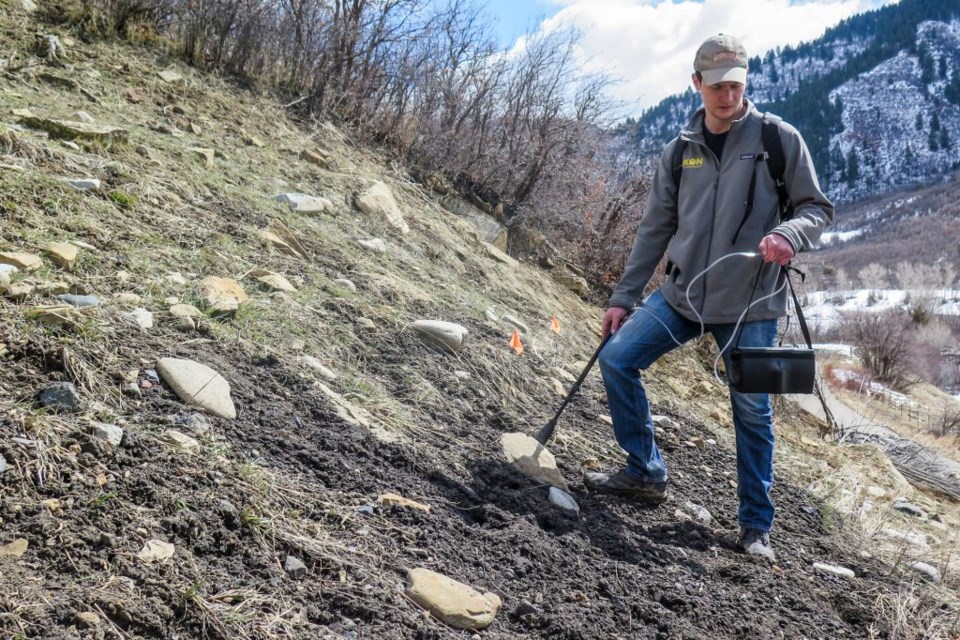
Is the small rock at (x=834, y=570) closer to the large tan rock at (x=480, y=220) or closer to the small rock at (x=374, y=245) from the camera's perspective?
the small rock at (x=374, y=245)

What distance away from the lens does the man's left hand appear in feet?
8.10

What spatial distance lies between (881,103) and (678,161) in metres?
163

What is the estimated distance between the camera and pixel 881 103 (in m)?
139

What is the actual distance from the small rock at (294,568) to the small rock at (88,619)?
49cm

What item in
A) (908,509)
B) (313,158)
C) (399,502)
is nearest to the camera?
(399,502)

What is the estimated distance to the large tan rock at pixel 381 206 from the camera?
18.0 ft

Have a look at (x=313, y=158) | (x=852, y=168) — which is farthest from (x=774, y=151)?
(x=852, y=168)

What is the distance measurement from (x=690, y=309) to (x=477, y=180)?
206 inches

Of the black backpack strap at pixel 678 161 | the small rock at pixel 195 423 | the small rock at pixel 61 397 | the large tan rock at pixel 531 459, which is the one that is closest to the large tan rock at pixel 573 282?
the large tan rock at pixel 531 459

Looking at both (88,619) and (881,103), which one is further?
(881,103)

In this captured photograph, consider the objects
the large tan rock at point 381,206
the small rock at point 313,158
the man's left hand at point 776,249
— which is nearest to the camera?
the man's left hand at point 776,249

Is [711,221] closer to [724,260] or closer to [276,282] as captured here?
[724,260]

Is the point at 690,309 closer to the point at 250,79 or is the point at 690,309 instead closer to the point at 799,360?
the point at 799,360

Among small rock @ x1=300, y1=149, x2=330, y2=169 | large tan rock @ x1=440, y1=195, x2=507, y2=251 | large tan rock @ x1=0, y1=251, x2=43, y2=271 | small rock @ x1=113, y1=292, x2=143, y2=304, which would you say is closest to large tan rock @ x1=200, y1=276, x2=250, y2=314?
small rock @ x1=113, y1=292, x2=143, y2=304
